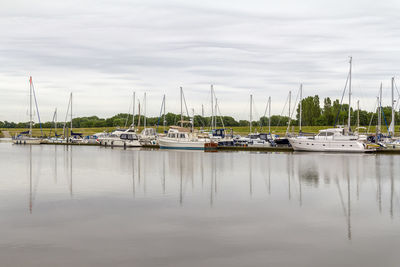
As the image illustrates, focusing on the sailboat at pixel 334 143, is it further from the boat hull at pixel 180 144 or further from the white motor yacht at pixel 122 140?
the white motor yacht at pixel 122 140

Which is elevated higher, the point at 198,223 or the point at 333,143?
the point at 333,143

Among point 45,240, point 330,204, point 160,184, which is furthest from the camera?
point 160,184

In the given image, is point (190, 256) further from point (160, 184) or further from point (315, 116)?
point (315, 116)

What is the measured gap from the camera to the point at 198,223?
51.2 feet

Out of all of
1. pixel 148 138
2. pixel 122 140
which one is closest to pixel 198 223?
pixel 122 140

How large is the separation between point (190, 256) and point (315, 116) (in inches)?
6534

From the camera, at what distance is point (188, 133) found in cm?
7738

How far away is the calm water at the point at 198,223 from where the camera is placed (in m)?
11.5

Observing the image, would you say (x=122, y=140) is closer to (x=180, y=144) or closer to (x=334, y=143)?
(x=180, y=144)

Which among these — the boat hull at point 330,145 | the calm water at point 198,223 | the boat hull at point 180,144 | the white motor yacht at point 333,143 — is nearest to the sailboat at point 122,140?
the boat hull at point 180,144

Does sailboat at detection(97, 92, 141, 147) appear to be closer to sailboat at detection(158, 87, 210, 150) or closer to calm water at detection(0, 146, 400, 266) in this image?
sailboat at detection(158, 87, 210, 150)

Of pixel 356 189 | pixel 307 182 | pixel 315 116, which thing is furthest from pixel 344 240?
pixel 315 116

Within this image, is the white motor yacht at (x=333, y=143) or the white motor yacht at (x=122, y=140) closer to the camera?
the white motor yacht at (x=333, y=143)

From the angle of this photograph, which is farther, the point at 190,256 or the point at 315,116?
the point at 315,116
